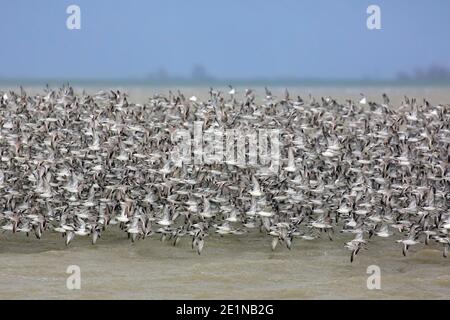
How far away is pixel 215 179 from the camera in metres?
21.4

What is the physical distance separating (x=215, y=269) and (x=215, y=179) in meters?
2.55

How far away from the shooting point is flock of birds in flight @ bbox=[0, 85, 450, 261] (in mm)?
20562

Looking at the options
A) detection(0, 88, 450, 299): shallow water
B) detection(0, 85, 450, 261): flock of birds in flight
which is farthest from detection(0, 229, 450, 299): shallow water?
detection(0, 85, 450, 261): flock of birds in flight

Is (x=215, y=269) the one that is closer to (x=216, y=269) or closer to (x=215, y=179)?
(x=216, y=269)

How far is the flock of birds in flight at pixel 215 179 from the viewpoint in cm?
2056

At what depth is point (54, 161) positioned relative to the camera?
70.1 feet

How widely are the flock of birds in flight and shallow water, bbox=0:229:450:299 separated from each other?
12.0 inches

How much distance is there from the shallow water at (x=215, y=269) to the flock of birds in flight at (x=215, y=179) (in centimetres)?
30

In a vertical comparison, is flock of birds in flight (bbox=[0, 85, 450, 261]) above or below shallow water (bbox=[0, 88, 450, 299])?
above

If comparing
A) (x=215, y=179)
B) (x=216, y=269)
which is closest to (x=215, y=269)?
(x=216, y=269)

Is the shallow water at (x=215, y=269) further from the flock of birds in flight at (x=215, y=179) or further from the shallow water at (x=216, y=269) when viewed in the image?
the flock of birds in flight at (x=215, y=179)

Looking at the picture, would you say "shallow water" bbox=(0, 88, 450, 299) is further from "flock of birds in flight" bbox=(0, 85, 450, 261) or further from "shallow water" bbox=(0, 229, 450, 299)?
"flock of birds in flight" bbox=(0, 85, 450, 261)

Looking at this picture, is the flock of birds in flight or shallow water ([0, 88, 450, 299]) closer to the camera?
shallow water ([0, 88, 450, 299])
